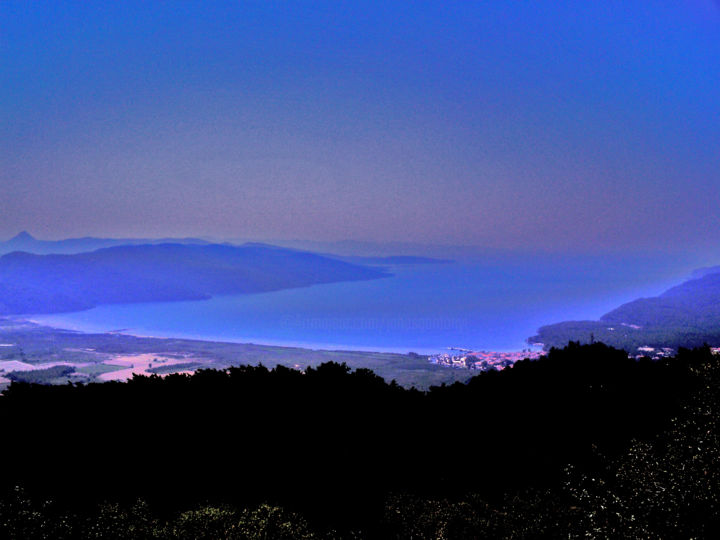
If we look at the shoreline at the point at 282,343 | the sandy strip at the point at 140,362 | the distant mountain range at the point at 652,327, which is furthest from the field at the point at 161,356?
the distant mountain range at the point at 652,327

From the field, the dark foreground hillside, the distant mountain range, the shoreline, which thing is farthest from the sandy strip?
the dark foreground hillside

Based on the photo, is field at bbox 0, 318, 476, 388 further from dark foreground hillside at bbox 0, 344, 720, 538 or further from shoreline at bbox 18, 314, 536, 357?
dark foreground hillside at bbox 0, 344, 720, 538

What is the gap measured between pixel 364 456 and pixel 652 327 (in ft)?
427

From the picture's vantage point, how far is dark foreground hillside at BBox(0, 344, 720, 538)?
12562mm

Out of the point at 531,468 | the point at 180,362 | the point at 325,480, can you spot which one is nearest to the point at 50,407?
the point at 325,480

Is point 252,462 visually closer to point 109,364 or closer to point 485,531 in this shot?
point 485,531

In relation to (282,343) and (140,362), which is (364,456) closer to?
(140,362)

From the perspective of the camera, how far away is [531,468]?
47.2 feet

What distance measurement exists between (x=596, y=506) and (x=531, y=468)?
186cm

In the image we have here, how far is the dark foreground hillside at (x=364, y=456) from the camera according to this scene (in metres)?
12.6

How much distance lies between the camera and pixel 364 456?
1463cm

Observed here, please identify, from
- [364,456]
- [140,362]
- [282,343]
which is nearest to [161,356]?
[140,362]

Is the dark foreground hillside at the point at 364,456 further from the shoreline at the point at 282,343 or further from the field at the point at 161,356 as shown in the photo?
the shoreline at the point at 282,343

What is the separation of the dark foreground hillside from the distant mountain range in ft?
260
